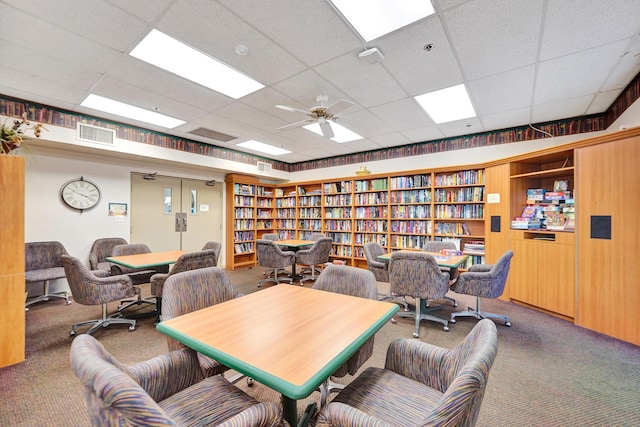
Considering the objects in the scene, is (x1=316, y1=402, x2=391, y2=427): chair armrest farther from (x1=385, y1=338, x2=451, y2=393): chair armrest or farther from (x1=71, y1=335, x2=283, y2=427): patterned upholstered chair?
(x1=385, y1=338, x2=451, y2=393): chair armrest

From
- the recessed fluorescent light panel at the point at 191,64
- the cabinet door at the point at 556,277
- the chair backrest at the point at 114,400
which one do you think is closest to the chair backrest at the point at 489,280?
the cabinet door at the point at 556,277

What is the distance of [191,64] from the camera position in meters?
2.73

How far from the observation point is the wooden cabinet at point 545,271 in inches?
127

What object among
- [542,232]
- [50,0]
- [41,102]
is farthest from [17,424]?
[542,232]

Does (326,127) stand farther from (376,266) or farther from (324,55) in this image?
(376,266)

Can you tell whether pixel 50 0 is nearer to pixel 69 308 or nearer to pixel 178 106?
pixel 178 106

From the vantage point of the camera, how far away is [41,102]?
11.6ft

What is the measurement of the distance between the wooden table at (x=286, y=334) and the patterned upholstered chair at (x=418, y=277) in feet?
4.42

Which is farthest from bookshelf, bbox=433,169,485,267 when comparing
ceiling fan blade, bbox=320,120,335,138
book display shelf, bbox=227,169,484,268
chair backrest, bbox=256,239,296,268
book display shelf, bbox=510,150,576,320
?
chair backrest, bbox=256,239,296,268

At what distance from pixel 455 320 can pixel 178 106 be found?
4699mm

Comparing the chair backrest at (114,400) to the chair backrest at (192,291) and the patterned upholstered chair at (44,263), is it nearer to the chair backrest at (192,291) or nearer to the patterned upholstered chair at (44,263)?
the chair backrest at (192,291)

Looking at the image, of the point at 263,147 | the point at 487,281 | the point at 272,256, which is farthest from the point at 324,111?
the point at 263,147

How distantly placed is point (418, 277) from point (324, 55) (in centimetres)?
250

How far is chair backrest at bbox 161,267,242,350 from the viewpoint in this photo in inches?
65.1
